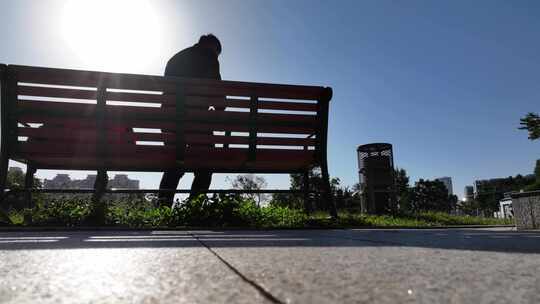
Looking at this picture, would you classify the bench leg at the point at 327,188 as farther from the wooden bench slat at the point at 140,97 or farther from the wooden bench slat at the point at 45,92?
the wooden bench slat at the point at 45,92

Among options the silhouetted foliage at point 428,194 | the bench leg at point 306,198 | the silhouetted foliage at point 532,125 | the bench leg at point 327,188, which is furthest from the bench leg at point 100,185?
the silhouetted foliage at point 428,194

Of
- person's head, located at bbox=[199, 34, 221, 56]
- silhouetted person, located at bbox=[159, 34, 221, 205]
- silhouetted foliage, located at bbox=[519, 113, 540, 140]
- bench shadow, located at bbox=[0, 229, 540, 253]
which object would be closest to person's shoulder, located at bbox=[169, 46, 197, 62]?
silhouetted person, located at bbox=[159, 34, 221, 205]

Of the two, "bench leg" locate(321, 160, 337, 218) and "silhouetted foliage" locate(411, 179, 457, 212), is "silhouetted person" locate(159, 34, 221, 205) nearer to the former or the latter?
"bench leg" locate(321, 160, 337, 218)

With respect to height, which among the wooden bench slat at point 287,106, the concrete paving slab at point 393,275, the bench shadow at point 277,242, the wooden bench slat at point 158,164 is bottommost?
the concrete paving slab at point 393,275

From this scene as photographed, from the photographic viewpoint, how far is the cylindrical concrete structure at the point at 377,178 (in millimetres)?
11773

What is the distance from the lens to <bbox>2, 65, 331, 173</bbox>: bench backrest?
13.8ft

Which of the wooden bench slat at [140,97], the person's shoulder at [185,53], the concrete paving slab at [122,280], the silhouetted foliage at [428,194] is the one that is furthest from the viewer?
the silhouetted foliage at [428,194]

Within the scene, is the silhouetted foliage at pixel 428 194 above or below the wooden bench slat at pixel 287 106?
above

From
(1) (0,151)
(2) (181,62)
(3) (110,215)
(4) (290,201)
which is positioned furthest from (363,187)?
(1) (0,151)

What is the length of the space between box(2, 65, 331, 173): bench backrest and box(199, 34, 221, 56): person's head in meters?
1.27

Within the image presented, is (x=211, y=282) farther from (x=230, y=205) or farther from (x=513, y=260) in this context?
(x=230, y=205)

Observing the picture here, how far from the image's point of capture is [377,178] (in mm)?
12000

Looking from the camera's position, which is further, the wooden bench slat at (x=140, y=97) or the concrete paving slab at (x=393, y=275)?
the wooden bench slat at (x=140, y=97)

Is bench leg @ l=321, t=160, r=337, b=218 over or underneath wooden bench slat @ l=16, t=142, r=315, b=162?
underneath
